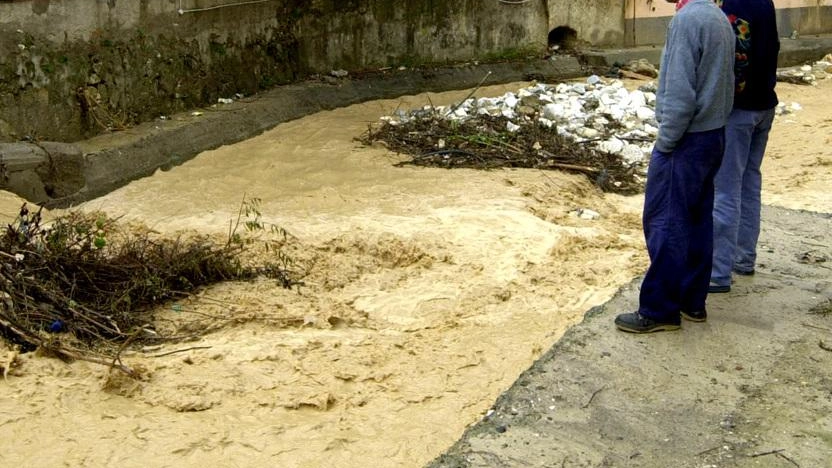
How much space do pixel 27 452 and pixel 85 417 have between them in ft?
1.12

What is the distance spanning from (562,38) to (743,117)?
10.4 m

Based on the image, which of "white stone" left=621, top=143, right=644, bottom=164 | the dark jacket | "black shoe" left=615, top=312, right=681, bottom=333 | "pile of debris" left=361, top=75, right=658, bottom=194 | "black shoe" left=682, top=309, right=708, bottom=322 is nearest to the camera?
"black shoe" left=615, top=312, right=681, bottom=333

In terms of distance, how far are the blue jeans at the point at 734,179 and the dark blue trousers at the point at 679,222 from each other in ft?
1.69

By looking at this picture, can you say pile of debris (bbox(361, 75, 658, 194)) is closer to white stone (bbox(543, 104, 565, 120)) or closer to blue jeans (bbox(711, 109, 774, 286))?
white stone (bbox(543, 104, 565, 120))

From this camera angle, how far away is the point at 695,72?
4.76 meters

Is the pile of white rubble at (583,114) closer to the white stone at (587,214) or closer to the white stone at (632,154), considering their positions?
the white stone at (632,154)

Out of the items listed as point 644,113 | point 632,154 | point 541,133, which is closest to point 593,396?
point 632,154

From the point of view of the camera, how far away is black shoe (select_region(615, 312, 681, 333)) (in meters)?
5.08

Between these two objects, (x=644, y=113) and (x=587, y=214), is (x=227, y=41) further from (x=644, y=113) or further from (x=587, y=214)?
(x=587, y=214)

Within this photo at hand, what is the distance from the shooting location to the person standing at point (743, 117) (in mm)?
5316

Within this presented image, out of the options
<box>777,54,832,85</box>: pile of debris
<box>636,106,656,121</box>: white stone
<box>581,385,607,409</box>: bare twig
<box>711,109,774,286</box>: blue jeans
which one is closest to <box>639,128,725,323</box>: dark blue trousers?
<box>711,109,774,286</box>: blue jeans

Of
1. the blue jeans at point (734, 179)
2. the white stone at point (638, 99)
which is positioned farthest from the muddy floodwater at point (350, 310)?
the white stone at point (638, 99)

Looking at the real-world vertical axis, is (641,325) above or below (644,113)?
below

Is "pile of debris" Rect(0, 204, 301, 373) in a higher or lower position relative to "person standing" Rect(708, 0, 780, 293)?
lower
